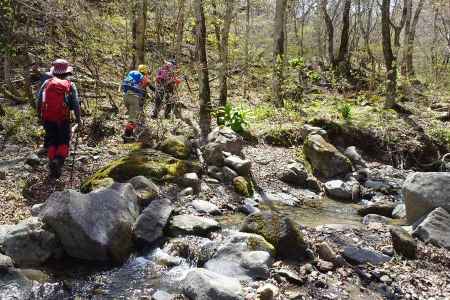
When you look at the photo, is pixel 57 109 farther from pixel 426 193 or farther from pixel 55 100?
pixel 426 193

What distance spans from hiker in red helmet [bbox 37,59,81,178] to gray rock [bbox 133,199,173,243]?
86.9 inches

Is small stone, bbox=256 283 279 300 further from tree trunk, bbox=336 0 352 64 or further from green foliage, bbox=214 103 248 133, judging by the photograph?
tree trunk, bbox=336 0 352 64

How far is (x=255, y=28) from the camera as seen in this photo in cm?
3138

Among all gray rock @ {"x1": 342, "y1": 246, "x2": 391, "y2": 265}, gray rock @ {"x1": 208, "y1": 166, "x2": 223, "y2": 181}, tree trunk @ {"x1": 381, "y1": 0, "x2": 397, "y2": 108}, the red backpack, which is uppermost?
tree trunk @ {"x1": 381, "y1": 0, "x2": 397, "y2": 108}

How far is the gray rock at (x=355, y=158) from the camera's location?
11.1m

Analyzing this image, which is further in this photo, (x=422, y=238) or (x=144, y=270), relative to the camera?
(x=422, y=238)

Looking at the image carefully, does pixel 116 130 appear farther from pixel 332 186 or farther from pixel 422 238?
pixel 422 238

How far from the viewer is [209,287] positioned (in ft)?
14.3

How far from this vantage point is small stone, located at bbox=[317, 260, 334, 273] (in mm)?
5301

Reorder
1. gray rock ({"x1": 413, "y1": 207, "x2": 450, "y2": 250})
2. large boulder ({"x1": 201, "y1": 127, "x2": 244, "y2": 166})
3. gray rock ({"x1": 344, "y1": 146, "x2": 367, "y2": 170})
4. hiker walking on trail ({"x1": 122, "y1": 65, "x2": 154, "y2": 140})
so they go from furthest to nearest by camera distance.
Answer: gray rock ({"x1": 344, "y1": 146, "x2": 367, "y2": 170}) → hiker walking on trail ({"x1": 122, "y1": 65, "x2": 154, "y2": 140}) → large boulder ({"x1": 201, "y1": 127, "x2": 244, "y2": 166}) → gray rock ({"x1": 413, "y1": 207, "x2": 450, "y2": 250})

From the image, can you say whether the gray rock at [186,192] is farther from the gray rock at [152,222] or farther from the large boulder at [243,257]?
the large boulder at [243,257]

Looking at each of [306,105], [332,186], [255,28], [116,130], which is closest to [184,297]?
[332,186]

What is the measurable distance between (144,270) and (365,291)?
2.57 meters

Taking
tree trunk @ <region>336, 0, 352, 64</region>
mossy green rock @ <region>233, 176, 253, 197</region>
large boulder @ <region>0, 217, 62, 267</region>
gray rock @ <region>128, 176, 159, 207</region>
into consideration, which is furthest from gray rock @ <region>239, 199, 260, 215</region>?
tree trunk @ <region>336, 0, 352, 64</region>
